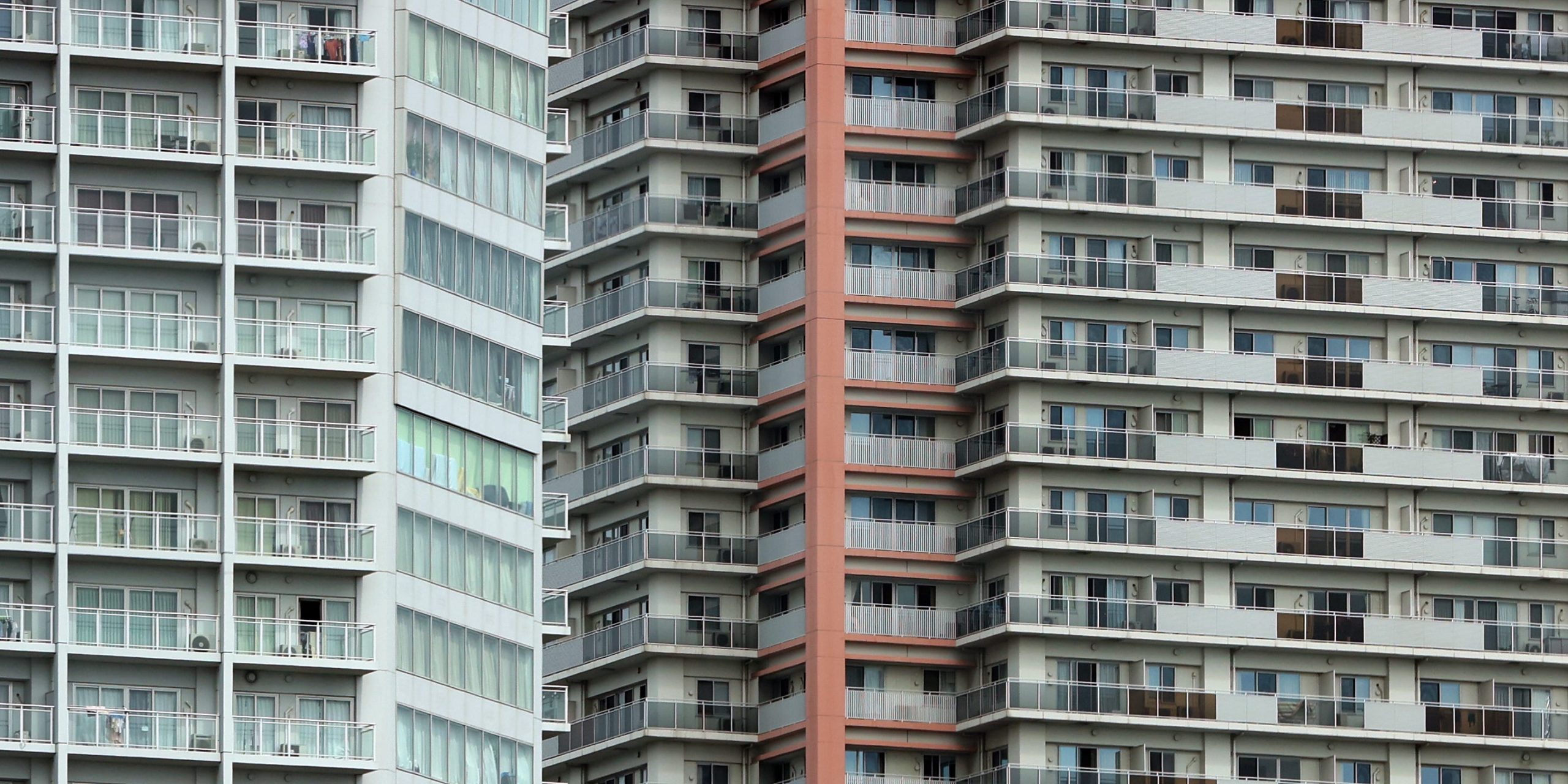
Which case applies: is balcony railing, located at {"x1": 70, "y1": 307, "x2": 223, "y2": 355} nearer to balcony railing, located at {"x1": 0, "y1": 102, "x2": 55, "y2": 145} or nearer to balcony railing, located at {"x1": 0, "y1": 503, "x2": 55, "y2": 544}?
balcony railing, located at {"x1": 0, "y1": 503, "x2": 55, "y2": 544}

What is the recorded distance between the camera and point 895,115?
186250 millimetres

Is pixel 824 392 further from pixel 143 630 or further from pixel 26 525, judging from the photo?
pixel 26 525

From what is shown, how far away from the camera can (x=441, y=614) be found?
503ft

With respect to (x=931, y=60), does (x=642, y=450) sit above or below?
below

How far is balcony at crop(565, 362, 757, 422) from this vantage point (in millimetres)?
186000

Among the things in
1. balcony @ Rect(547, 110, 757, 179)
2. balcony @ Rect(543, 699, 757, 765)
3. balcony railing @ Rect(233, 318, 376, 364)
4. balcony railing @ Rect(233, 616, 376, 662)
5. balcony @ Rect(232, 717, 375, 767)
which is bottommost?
balcony @ Rect(232, 717, 375, 767)

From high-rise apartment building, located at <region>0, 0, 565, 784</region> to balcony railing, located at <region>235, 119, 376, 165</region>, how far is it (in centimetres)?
10

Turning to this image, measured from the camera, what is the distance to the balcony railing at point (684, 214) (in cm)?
18738

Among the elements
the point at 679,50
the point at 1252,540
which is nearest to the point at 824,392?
the point at 679,50

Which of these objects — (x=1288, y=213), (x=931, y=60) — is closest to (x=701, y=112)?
(x=931, y=60)

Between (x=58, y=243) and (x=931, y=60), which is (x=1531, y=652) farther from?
(x=58, y=243)

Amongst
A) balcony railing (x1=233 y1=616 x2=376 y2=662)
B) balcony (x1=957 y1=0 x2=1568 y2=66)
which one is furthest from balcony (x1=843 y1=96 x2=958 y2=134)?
balcony railing (x1=233 y1=616 x2=376 y2=662)

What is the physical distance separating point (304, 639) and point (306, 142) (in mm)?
13899

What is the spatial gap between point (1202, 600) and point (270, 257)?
41.2 metres
